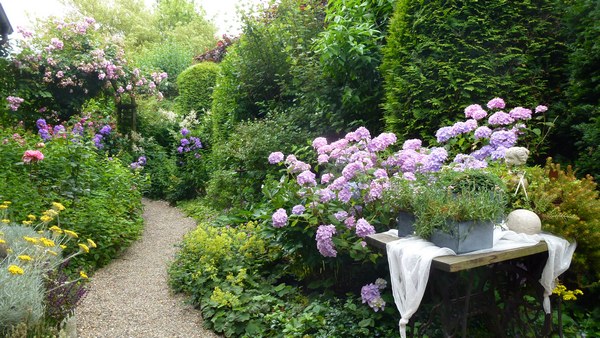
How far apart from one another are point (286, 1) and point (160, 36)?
2398cm

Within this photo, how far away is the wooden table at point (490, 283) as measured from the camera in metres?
2.11

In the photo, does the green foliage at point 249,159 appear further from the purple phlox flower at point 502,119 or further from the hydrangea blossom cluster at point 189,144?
the purple phlox flower at point 502,119

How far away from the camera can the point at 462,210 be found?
6.89 ft

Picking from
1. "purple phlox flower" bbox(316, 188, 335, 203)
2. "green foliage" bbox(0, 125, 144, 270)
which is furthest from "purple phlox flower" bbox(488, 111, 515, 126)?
"green foliage" bbox(0, 125, 144, 270)

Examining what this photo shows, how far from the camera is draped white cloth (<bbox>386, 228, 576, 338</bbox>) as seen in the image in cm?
212

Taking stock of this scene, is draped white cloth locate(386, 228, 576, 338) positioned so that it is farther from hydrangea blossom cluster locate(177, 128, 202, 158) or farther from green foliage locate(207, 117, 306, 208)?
hydrangea blossom cluster locate(177, 128, 202, 158)

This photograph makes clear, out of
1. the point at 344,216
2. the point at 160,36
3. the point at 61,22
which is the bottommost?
the point at 344,216

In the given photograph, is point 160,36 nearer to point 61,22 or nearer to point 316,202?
point 61,22

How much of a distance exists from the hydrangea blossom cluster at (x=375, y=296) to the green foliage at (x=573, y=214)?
105cm

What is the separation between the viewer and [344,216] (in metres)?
3.15

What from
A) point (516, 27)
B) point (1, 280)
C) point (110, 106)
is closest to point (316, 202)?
point (1, 280)

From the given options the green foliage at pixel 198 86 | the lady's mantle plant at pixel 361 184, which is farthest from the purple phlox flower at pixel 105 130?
the lady's mantle plant at pixel 361 184

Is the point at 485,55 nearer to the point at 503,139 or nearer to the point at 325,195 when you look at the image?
the point at 503,139

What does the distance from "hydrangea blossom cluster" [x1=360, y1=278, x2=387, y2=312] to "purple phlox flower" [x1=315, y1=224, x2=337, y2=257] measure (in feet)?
1.08
